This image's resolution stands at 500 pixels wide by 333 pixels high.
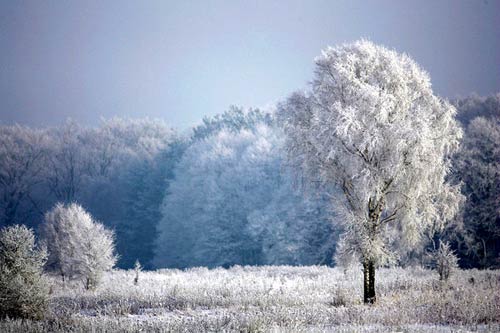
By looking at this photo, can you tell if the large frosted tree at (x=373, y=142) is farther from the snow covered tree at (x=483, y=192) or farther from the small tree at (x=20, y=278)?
the snow covered tree at (x=483, y=192)

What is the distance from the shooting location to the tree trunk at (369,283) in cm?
1588

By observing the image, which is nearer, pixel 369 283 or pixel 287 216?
pixel 369 283

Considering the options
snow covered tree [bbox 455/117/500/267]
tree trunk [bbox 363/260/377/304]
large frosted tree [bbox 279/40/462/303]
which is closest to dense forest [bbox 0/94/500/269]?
snow covered tree [bbox 455/117/500/267]

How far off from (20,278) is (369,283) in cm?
1070

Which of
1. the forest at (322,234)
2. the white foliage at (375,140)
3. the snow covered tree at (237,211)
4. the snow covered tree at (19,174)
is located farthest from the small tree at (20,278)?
Answer: the snow covered tree at (19,174)

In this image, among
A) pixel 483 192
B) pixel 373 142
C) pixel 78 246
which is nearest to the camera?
pixel 373 142

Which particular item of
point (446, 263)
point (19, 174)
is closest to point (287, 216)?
point (446, 263)

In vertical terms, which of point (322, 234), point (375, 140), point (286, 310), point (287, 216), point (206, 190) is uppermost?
point (206, 190)

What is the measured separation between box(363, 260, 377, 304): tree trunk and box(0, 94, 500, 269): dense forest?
1888cm

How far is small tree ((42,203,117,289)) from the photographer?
995 inches

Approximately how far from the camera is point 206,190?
5862 cm

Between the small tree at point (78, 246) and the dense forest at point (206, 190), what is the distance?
1663 centimetres

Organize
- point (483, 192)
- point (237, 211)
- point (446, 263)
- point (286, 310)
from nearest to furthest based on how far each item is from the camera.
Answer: point (286, 310)
point (446, 263)
point (483, 192)
point (237, 211)

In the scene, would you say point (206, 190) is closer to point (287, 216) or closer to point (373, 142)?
point (287, 216)
